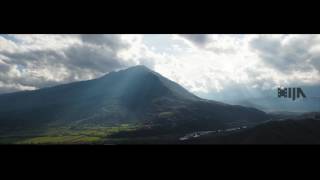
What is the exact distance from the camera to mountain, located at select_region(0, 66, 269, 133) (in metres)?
86.5

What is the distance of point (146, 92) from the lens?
134875 millimetres

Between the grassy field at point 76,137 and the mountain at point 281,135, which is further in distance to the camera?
the mountain at point 281,135

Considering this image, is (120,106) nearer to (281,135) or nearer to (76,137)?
(76,137)

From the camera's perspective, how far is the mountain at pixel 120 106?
86.5m

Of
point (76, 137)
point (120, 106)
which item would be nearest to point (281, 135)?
point (76, 137)

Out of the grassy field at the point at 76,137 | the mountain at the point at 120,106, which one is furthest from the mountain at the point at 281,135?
the mountain at the point at 120,106

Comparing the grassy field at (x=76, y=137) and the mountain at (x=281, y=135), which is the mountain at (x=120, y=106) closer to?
the grassy field at (x=76, y=137)

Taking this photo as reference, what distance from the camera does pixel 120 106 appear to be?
113562 millimetres

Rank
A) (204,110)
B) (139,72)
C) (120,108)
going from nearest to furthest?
1. (204,110)
2. (120,108)
3. (139,72)

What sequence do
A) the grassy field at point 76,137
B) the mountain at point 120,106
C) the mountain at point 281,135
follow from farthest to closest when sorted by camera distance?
the mountain at point 120,106
the mountain at point 281,135
the grassy field at point 76,137

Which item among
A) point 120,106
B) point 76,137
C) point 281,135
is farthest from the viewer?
point 120,106
